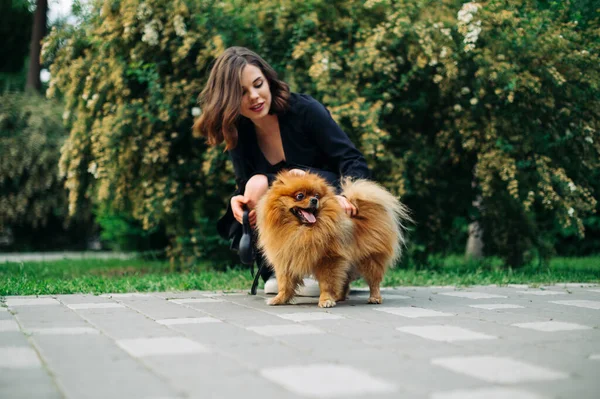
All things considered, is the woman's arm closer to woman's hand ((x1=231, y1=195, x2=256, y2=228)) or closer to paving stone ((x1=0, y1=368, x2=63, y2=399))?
woman's hand ((x1=231, y1=195, x2=256, y2=228))

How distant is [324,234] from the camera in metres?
3.36

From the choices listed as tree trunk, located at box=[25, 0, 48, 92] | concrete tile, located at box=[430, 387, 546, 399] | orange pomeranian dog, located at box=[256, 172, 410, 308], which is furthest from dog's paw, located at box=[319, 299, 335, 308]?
tree trunk, located at box=[25, 0, 48, 92]

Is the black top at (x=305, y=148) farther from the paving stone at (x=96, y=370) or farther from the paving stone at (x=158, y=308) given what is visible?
the paving stone at (x=96, y=370)

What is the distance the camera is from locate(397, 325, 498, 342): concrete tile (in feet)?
8.16

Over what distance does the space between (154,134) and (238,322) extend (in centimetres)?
391

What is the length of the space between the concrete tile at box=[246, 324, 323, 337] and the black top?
130 centimetres

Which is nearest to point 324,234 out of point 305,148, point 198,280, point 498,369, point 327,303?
point 327,303

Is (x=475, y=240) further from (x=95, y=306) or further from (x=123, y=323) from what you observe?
(x=123, y=323)

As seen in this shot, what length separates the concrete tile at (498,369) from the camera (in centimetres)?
186

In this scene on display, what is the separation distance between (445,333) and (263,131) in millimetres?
2058

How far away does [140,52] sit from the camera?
631 centimetres

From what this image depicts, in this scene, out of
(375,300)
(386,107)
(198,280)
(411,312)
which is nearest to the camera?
(411,312)

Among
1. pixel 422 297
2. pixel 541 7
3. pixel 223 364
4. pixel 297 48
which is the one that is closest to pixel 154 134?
pixel 297 48

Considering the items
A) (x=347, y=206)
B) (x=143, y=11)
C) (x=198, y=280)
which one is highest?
(x=143, y=11)
